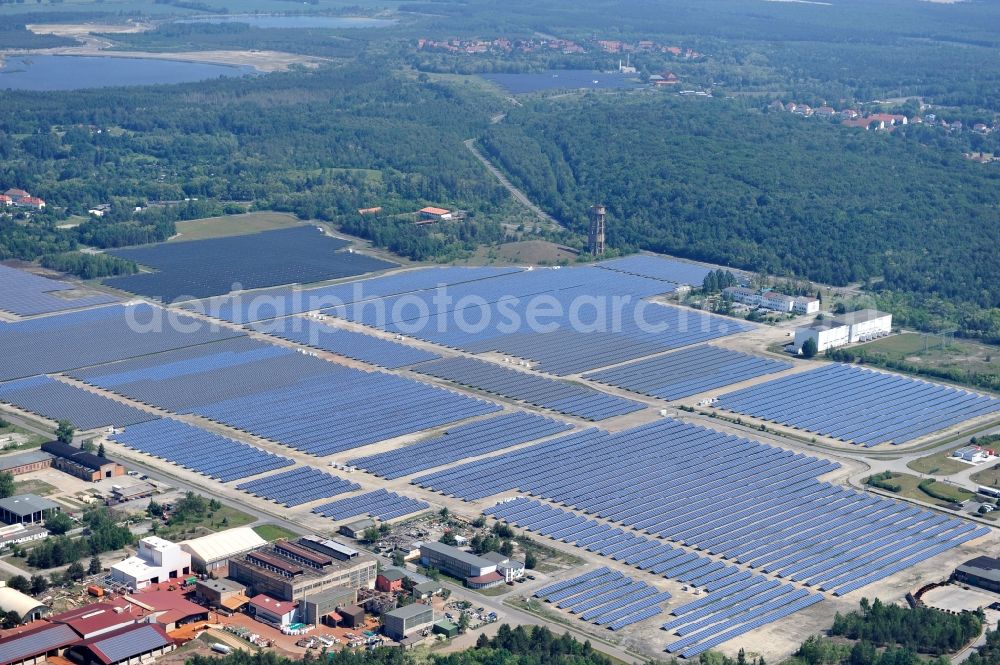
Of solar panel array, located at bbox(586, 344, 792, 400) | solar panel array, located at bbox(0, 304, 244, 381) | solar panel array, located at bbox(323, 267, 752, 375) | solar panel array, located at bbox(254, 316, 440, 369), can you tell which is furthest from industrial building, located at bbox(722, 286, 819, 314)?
solar panel array, located at bbox(0, 304, 244, 381)

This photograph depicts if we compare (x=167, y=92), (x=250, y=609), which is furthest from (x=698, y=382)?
(x=167, y=92)

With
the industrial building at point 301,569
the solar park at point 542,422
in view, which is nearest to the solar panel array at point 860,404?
the solar park at point 542,422

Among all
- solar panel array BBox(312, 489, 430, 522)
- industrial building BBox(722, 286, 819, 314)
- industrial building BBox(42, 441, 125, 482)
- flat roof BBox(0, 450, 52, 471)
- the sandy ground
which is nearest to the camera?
solar panel array BBox(312, 489, 430, 522)

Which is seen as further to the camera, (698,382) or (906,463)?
(698,382)

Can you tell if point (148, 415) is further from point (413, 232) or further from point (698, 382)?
point (413, 232)

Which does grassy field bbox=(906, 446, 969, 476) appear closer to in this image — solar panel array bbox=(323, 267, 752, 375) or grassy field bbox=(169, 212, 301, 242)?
solar panel array bbox=(323, 267, 752, 375)

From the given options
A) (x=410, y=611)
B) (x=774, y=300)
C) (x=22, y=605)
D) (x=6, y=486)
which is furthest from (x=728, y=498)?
(x=774, y=300)
